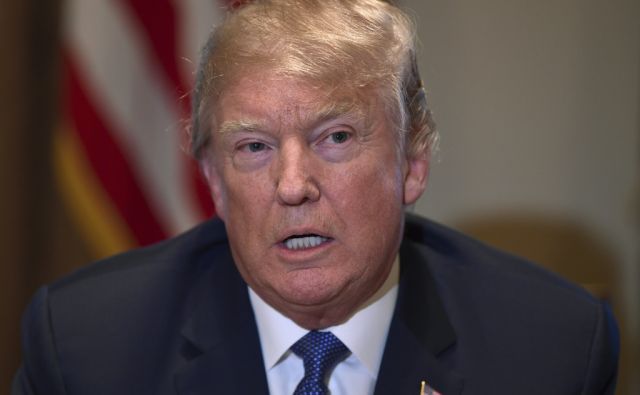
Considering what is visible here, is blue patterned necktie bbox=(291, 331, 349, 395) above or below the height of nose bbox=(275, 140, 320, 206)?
below

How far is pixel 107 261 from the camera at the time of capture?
2082mm

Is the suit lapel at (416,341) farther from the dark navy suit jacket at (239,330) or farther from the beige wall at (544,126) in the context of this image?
the beige wall at (544,126)

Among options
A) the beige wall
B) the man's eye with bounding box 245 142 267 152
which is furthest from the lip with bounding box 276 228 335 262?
the beige wall

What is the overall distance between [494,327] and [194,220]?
118 cm

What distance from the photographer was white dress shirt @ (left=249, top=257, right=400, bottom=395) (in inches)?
73.2

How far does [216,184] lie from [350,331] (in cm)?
39

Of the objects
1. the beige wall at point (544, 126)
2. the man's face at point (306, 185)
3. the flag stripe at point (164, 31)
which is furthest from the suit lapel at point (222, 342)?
the beige wall at point (544, 126)

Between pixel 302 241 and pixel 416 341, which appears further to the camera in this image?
pixel 416 341

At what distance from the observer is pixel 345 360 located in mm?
1872

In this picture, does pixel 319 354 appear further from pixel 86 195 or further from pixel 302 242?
pixel 86 195

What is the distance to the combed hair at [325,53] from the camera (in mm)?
1691

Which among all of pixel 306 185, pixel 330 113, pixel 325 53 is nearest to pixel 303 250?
pixel 306 185

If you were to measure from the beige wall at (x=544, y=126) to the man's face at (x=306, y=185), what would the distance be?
56.1 inches

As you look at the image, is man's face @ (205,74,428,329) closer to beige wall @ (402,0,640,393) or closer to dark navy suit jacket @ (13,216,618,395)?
dark navy suit jacket @ (13,216,618,395)
